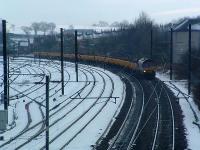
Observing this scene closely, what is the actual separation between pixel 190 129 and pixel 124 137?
331cm

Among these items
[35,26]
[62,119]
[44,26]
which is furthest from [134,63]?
[44,26]

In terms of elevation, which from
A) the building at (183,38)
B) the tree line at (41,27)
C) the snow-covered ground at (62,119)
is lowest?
the snow-covered ground at (62,119)

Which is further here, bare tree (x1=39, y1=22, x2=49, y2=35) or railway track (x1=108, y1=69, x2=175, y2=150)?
bare tree (x1=39, y1=22, x2=49, y2=35)

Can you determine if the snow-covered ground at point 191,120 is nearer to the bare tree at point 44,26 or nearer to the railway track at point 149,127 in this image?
the railway track at point 149,127

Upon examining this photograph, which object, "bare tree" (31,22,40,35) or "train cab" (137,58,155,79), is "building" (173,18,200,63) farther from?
"bare tree" (31,22,40,35)

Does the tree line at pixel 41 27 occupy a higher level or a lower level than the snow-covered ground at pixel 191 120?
higher

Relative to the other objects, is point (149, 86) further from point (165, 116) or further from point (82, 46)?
point (82, 46)

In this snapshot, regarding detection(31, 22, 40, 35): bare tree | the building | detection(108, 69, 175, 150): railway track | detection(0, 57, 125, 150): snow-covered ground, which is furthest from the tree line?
detection(108, 69, 175, 150): railway track

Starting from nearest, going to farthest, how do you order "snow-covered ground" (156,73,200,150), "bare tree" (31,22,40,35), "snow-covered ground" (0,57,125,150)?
1. "snow-covered ground" (156,73,200,150)
2. "snow-covered ground" (0,57,125,150)
3. "bare tree" (31,22,40,35)

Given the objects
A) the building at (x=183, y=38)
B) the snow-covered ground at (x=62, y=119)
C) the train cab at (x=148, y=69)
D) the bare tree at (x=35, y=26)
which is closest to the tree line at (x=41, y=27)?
the bare tree at (x=35, y=26)

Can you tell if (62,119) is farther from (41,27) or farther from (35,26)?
(41,27)

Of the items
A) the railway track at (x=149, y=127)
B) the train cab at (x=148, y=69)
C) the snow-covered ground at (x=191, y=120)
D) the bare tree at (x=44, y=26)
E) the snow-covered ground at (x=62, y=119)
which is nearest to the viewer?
the railway track at (x=149, y=127)

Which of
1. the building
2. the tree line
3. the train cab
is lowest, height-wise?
the train cab

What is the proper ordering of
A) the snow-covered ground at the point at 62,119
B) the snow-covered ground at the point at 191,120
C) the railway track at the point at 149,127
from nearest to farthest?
the railway track at the point at 149,127 → the snow-covered ground at the point at 191,120 → the snow-covered ground at the point at 62,119
